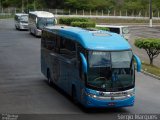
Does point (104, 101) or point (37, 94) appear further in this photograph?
point (37, 94)

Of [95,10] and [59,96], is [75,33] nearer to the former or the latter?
[59,96]

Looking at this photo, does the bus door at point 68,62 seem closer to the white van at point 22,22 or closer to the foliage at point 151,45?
the foliage at point 151,45

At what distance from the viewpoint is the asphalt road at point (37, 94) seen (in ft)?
62.4

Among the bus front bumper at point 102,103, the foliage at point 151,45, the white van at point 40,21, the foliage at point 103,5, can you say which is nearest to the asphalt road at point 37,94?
the bus front bumper at point 102,103

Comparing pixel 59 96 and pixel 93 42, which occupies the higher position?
pixel 93 42

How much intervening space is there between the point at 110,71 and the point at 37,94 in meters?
5.23

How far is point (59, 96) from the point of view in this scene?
859 inches

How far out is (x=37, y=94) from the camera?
22391 mm

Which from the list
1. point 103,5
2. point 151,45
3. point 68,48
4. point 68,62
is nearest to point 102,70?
point 68,62

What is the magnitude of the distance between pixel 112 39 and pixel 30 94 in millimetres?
5362

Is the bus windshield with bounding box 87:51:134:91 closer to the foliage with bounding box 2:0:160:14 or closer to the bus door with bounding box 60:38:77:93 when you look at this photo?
the bus door with bounding box 60:38:77:93

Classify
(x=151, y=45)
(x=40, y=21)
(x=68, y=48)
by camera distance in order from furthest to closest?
(x=40, y=21)
(x=151, y=45)
(x=68, y=48)

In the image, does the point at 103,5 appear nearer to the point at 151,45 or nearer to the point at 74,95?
the point at 151,45

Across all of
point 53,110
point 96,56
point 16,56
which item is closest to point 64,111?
point 53,110
